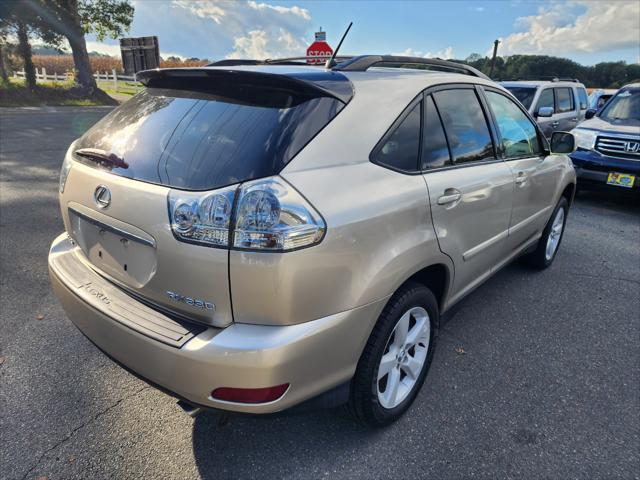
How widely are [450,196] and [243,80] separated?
118cm

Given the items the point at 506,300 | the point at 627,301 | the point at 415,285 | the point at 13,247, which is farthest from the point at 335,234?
the point at 13,247

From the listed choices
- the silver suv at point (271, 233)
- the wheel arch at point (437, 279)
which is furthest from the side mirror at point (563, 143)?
the wheel arch at point (437, 279)

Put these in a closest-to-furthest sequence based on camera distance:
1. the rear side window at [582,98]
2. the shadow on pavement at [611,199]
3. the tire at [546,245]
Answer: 1. the tire at [546,245]
2. the shadow on pavement at [611,199]
3. the rear side window at [582,98]

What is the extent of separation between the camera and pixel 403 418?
237 centimetres

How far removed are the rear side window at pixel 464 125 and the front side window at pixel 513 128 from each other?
244mm

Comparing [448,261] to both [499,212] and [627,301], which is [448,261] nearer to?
[499,212]

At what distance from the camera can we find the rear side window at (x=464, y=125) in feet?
8.16

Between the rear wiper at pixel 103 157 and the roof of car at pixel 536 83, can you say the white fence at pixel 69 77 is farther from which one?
the rear wiper at pixel 103 157

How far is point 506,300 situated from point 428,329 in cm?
162

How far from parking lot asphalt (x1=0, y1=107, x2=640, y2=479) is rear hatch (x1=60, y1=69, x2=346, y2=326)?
2.00 feet

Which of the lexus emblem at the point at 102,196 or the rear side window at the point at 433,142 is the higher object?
the rear side window at the point at 433,142

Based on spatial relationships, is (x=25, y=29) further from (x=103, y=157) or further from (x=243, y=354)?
(x=243, y=354)

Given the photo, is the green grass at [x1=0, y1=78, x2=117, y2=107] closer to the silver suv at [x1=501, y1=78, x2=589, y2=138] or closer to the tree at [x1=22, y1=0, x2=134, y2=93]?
the tree at [x1=22, y1=0, x2=134, y2=93]

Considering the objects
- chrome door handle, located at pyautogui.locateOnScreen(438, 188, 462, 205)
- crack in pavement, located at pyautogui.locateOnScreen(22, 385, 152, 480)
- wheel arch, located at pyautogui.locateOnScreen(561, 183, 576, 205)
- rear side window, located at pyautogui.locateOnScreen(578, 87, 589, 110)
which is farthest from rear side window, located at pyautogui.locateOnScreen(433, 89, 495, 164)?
rear side window, located at pyautogui.locateOnScreen(578, 87, 589, 110)
